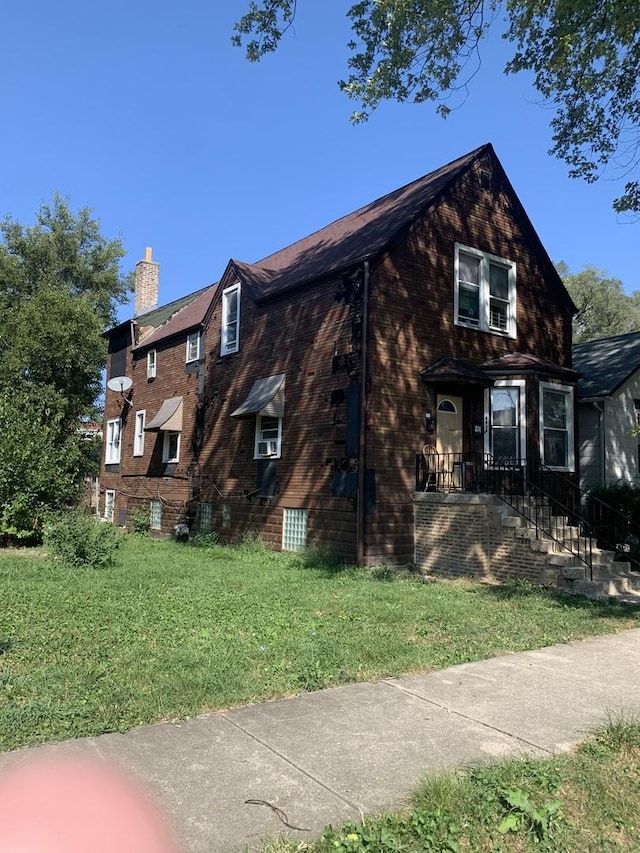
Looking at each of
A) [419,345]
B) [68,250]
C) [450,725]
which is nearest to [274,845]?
[450,725]

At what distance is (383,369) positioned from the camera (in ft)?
42.7

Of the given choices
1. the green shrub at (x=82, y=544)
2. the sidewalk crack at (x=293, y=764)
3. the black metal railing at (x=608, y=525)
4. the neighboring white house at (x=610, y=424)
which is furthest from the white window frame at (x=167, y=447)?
the sidewalk crack at (x=293, y=764)

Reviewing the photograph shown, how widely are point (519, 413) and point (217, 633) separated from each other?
8.94 metres

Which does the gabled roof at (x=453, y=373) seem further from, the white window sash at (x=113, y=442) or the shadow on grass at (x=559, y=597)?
the white window sash at (x=113, y=442)

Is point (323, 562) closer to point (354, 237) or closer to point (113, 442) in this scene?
point (354, 237)

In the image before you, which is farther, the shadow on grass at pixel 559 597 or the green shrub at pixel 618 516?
the green shrub at pixel 618 516

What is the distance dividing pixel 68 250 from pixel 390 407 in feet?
Result: 94.4

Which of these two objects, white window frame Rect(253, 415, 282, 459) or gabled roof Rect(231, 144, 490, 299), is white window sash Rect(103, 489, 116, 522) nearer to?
white window frame Rect(253, 415, 282, 459)

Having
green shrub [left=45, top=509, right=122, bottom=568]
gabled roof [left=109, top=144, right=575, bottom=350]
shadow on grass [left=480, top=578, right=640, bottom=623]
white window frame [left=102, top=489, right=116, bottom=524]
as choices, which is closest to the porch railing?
shadow on grass [left=480, top=578, right=640, bottom=623]

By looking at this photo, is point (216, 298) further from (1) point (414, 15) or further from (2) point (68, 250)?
(2) point (68, 250)

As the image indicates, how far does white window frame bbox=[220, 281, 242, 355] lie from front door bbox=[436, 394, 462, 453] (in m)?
6.08

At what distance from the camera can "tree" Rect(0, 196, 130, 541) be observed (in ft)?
52.0

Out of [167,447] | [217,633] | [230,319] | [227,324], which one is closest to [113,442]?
[167,447]

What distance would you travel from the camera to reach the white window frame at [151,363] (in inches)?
882
